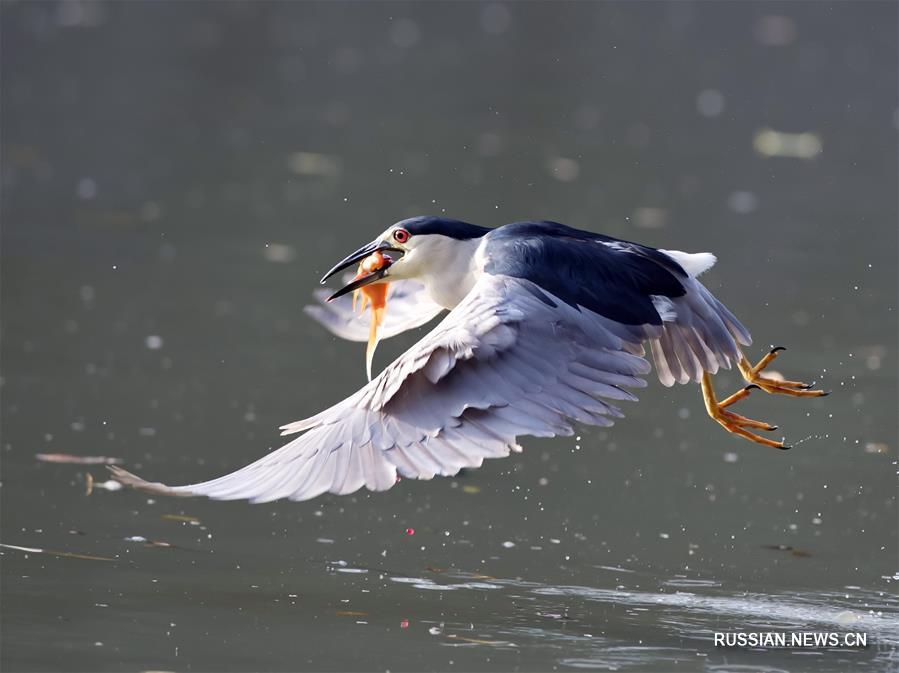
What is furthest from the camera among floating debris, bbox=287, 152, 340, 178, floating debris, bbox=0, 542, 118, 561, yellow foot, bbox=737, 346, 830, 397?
floating debris, bbox=287, 152, 340, 178

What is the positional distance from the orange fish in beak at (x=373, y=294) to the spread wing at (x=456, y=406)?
41.7 inches

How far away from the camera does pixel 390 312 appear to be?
284 inches

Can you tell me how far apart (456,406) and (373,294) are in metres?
1.82

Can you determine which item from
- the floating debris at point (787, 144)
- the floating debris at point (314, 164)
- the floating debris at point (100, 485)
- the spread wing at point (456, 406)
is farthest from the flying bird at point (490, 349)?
the floating debris at point (787, 144)

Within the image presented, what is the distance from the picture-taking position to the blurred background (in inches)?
209

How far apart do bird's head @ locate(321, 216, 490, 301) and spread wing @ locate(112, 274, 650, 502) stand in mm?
916

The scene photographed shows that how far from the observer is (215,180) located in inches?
522

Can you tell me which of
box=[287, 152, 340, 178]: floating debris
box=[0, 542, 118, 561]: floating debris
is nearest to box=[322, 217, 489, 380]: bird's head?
box=[0, 542, 118, 561]: floating debris

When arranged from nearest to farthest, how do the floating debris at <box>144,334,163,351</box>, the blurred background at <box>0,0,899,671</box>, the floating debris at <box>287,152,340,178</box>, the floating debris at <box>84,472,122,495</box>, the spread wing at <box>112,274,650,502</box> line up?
the spread wing at <box>112,274,650,502</box>
the blurred background at <box>0,0,899,671</box>
the floating debris at <box>84,472,122,495</box>
the floating debris at <box>144,334,163,351</box>
the floating debris at <box>287,152,340,178</box>

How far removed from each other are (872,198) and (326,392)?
7.71m

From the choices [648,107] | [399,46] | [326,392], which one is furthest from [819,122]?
[326,392]

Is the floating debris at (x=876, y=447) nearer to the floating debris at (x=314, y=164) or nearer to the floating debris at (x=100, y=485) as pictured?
the floating debris at (x=100, y=485)

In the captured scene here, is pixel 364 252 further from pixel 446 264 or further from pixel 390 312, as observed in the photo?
pixel 390 312

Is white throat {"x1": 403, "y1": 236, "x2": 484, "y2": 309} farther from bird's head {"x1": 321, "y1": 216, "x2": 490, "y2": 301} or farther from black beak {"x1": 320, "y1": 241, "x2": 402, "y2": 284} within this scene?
black beak {"x1": 320, "y1": 241, "x2": 402, "y2": 284}
